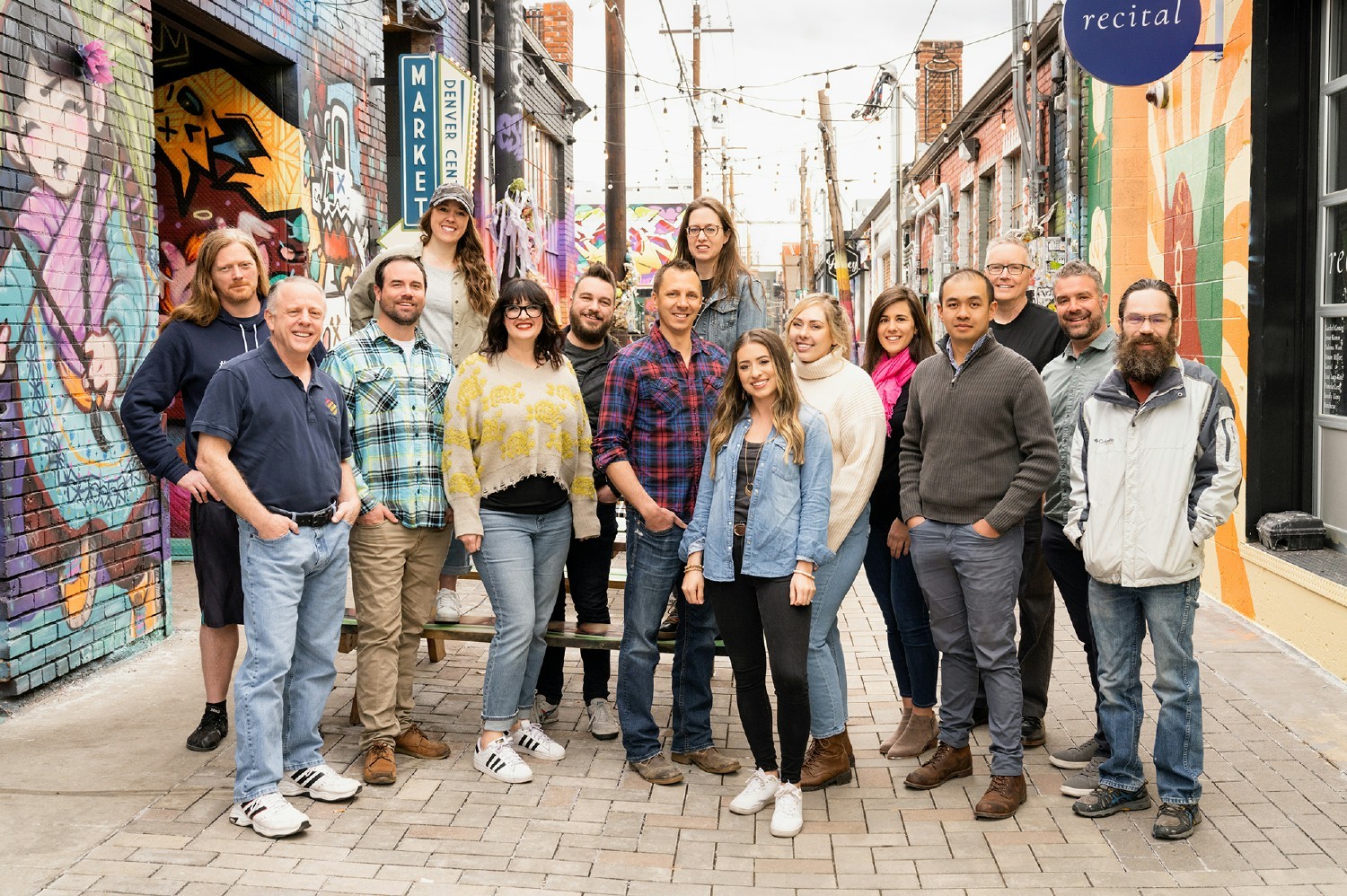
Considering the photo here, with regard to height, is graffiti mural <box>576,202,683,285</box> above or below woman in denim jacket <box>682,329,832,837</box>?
above

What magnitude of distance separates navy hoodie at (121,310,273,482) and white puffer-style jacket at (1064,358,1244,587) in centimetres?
352

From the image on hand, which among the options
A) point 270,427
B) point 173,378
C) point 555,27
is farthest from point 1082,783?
point 555,27

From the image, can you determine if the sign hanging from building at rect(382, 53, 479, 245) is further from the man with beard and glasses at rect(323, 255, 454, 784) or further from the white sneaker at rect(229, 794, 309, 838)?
the white sneaker at rect(229, 794, 309, 838)

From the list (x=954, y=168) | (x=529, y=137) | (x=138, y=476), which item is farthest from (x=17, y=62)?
(x=954, y=168)

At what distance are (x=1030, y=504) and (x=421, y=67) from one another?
8470 millimetres

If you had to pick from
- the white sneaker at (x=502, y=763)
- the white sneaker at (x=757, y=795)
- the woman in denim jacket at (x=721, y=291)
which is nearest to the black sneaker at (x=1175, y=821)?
the white sneaker at (x=757, y=795)

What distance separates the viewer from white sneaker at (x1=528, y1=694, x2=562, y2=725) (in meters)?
5.43

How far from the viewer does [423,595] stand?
197 inches

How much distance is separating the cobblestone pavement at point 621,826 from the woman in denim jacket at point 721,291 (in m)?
1.84

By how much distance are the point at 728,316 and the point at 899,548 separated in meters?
1.26

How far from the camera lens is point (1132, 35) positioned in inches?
267

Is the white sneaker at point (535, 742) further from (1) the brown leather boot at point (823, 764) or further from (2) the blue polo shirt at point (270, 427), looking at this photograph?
(2) the blue polo shirt at point (270, 427)

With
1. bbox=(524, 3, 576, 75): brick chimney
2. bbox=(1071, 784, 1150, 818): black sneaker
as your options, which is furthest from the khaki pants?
bbox=(524, 3, 576, 75): brick chimney

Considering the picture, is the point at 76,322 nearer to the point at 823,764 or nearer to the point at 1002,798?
the point at 823,764
